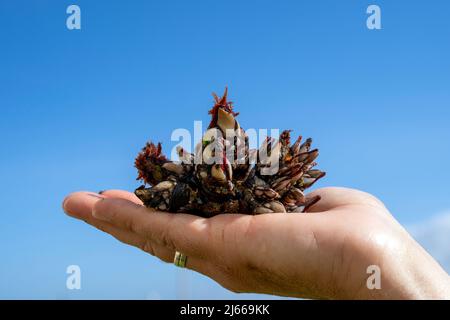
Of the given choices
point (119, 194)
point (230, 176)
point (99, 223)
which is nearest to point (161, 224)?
point (230, 176)

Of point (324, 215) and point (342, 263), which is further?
point (324, 215)

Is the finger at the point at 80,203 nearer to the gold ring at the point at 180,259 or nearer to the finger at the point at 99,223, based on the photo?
the finger at the point at 99,223

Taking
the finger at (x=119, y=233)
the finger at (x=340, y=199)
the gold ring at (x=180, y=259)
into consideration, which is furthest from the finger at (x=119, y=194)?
the finger at (x=340, y=199)

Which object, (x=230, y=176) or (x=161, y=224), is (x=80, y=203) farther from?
(x=230, y=176)

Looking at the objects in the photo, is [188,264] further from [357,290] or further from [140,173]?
[357,290]

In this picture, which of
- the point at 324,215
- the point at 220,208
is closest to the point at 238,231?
the point at 220,208

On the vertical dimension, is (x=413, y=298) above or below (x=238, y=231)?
below
